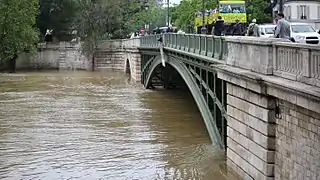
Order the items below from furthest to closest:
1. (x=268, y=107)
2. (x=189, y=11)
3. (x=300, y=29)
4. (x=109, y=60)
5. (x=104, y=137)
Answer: (x=189, y=11), (x=109, y=60), (x=300, y=29), (x=104, y=137), (x=268, y=107)

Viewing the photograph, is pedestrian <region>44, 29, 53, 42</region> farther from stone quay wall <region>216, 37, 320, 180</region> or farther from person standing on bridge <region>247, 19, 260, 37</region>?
stone quay wall <region>216, 37, 320, 180</region>

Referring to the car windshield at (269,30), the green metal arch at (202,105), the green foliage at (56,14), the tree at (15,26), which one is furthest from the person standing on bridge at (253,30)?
the green foliage at (56,14)

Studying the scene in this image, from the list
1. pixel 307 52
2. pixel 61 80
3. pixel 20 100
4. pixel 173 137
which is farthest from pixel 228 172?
pixel 61 80

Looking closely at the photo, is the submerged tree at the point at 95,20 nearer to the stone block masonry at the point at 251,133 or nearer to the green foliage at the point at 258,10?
the green foliage at the point at 258,10

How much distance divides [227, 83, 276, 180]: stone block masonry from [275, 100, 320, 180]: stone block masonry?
26cm

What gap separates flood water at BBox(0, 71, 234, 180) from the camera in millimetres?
17172

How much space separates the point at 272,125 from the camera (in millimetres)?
11938

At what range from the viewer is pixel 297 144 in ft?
35.2

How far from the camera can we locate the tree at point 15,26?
184ft

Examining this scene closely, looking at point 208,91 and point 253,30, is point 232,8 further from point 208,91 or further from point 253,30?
point 208,91

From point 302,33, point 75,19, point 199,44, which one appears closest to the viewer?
point 199,44

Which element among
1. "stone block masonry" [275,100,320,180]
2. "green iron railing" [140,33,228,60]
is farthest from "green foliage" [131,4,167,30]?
"stone block masonry" [275,100,320,180]

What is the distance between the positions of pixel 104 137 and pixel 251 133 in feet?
36.4

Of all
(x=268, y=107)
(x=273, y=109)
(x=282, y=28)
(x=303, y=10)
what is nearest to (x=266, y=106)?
(x=268, y=107)
